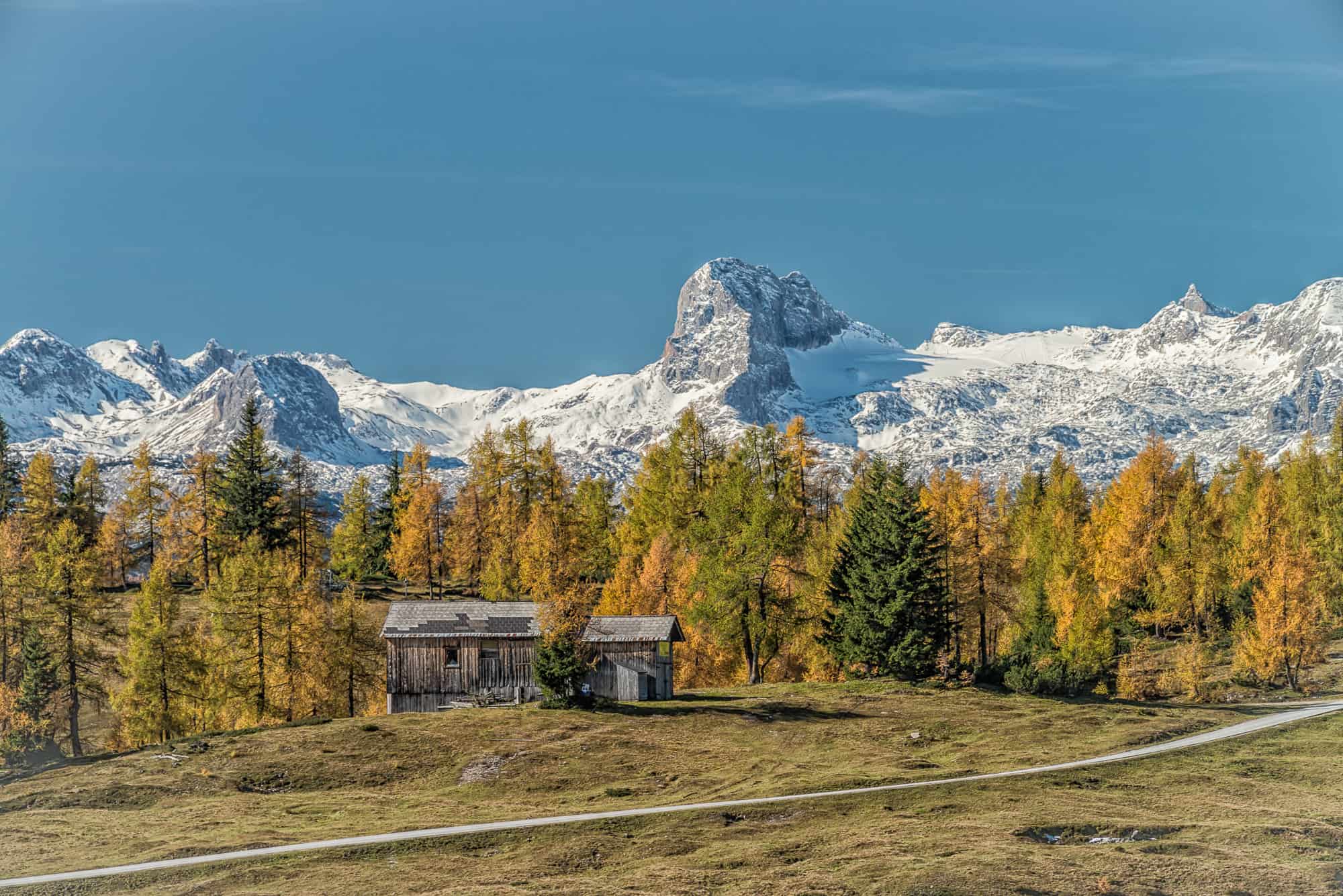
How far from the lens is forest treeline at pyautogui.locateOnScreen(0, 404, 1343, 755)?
62125mm

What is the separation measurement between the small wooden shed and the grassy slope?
9.76 ft

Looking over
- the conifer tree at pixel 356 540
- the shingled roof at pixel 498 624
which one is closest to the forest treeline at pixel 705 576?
the shingled roof at pixel 498 624

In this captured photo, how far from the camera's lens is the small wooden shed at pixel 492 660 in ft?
196

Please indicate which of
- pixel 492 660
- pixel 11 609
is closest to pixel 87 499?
pixel 11 609

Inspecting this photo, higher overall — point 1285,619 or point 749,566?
point 749,566

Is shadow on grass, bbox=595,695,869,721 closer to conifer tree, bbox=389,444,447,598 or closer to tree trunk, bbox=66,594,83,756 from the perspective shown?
tree trunk, bbox=66,594,83,756

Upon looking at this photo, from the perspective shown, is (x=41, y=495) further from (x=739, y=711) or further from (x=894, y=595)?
(x=894, y=595)

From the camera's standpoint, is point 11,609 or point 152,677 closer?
point 11,609

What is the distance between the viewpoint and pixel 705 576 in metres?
67.9

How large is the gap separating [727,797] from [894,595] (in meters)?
24.8

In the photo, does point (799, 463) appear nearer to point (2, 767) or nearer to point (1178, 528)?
point (1178, 528)

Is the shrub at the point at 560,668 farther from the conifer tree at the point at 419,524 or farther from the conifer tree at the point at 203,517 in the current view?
the conifer tree at the point at 203,517

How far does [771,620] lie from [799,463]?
1236cm

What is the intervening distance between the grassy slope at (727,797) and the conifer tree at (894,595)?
3434mm
